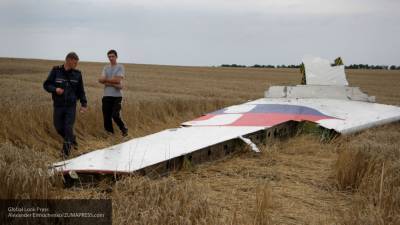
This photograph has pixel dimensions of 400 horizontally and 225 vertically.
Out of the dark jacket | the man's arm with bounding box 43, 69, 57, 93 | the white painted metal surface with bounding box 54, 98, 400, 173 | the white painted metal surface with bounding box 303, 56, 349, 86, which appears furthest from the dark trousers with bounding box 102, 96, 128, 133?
the white painted metal surface with bounding box 303, 56, 349, 86

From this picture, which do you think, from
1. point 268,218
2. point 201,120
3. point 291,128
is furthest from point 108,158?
point 291,128

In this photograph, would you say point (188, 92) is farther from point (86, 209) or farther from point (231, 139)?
point (86, 209)

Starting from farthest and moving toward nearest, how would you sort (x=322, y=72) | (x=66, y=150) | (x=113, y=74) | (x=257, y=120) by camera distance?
(x=322, y=72), (x=113, y=74), (x=257, y=120), (x=66, y=150)

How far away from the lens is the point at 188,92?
60.9 feet

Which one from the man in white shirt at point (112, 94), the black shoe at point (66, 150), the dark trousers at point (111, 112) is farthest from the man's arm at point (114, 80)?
the black shoe at point (66, 150)

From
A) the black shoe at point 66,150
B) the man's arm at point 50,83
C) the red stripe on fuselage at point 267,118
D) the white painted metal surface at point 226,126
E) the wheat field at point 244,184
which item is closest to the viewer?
the wheat field at point 244,184

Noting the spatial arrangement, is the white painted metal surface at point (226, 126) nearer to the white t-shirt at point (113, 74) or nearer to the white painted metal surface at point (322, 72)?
the white painted metal surface at point (322, 72)

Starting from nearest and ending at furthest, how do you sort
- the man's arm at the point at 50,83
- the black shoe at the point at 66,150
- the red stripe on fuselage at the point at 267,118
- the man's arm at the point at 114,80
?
the black shoe at the point at 66,150, the man's arm at the point at 50,83, the red stripe on fuselage at the point at 267,118, the man's arm at the point at 114,80

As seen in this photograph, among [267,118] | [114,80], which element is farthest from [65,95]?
[267,118]

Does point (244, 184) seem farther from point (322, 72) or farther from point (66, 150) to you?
point (322, 72)

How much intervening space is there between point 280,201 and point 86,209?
1806 millimetres

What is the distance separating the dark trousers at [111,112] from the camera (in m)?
8.20

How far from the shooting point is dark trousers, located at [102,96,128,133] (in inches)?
323

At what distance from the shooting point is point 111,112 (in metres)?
8.26
